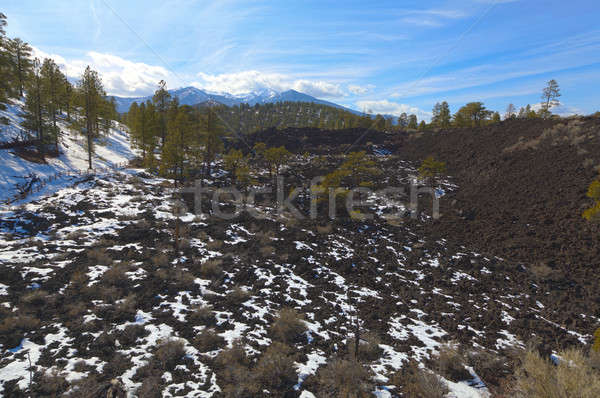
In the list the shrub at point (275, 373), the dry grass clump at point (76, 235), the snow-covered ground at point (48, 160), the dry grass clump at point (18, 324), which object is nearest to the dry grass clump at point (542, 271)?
the shrub at point (275, 373)

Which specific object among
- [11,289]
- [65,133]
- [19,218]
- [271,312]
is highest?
[65,133]

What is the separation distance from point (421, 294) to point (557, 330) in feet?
17.1

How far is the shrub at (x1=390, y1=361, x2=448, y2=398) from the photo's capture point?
670 cm

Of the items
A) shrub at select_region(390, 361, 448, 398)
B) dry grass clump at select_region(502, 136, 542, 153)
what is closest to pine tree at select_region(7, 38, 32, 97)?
shrub at select_region(390, 361, 448, 398)

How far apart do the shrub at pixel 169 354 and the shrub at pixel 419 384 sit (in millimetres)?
6716

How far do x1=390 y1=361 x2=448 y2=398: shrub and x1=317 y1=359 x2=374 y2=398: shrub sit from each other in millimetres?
901

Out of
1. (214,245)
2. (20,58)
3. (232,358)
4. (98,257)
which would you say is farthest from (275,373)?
(20,58)

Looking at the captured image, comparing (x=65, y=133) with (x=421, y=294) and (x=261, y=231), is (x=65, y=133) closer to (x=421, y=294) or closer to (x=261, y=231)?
(x=261, y=231)

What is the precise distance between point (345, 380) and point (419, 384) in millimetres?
2115

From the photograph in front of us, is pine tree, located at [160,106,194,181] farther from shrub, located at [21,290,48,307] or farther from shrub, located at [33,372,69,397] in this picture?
shrub, located at [33,372,69,397]

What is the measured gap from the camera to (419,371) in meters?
7.64

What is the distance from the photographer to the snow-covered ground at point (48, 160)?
2262cm

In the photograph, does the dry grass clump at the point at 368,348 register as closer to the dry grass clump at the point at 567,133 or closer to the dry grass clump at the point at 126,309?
the dry grass clump at the point at 126,309

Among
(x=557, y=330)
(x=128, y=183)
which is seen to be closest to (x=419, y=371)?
(x=557, y=330)
